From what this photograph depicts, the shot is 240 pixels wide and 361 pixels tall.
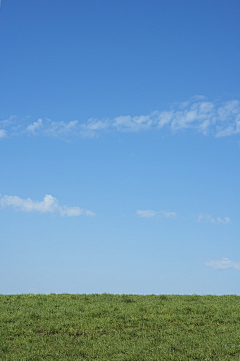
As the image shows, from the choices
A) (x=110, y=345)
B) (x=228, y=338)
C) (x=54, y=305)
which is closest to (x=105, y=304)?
(x=54, y=305)

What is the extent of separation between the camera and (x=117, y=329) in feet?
51.7

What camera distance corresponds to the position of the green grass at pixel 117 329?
514 inches

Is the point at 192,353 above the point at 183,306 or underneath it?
underneath

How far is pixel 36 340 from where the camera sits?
1441cm

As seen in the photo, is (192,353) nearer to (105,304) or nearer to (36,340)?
(36,340)

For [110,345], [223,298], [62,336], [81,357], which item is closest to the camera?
[81,357]

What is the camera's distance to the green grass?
514 inches

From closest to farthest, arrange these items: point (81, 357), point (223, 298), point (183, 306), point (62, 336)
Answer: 1. point (81, 357)
2. point (62, 336)
3. point (183, 306)
4. point (223, 298)

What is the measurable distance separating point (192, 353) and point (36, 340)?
6.49 metres

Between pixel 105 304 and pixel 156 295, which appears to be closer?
pixel 105 304

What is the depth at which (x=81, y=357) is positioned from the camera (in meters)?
12.8

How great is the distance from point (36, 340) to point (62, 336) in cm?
111

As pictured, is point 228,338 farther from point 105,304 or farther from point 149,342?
point 105,304

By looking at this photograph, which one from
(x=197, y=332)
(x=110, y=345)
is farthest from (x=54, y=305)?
(x=197, y=332)
